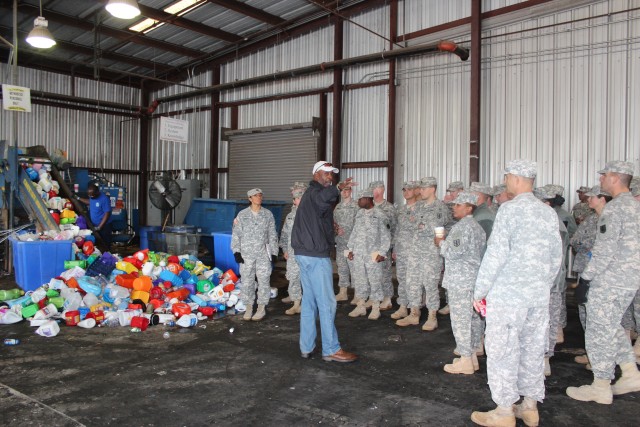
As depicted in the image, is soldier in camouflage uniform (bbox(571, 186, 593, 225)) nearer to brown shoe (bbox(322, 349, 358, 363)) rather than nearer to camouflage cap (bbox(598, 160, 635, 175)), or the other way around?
camouflage cap (bbox(598, 160, 635, 175))

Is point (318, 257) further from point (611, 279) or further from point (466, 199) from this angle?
point (611, 279)

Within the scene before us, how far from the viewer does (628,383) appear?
161 inches

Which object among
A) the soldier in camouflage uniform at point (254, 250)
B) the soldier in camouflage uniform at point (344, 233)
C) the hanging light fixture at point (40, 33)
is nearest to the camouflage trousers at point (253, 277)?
the soldier in camouflage uniform at point (254, 250)

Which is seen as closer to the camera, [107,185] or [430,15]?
[430,15]

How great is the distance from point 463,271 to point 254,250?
304 cm

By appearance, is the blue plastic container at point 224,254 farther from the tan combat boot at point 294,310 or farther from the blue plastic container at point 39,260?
the blue plastic container at point 39,260

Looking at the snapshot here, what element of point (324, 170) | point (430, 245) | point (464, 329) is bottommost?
point (464, 329)

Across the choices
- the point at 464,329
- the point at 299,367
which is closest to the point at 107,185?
the point at 299,367

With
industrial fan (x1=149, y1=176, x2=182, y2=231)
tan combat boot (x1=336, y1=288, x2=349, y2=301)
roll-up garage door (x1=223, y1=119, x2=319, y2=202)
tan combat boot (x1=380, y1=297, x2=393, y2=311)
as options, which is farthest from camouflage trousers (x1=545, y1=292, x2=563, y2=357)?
industrial fan (x1=149, y1=176, x2=182, y2=231)

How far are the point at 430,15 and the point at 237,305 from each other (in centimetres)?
707

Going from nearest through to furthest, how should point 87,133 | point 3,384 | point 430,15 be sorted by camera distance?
point 3,384, point 430,15, point 87,133

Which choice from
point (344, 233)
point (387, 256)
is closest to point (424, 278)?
point (387, 256)

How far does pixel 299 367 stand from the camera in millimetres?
4664

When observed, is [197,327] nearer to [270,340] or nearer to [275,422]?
[270,340]
